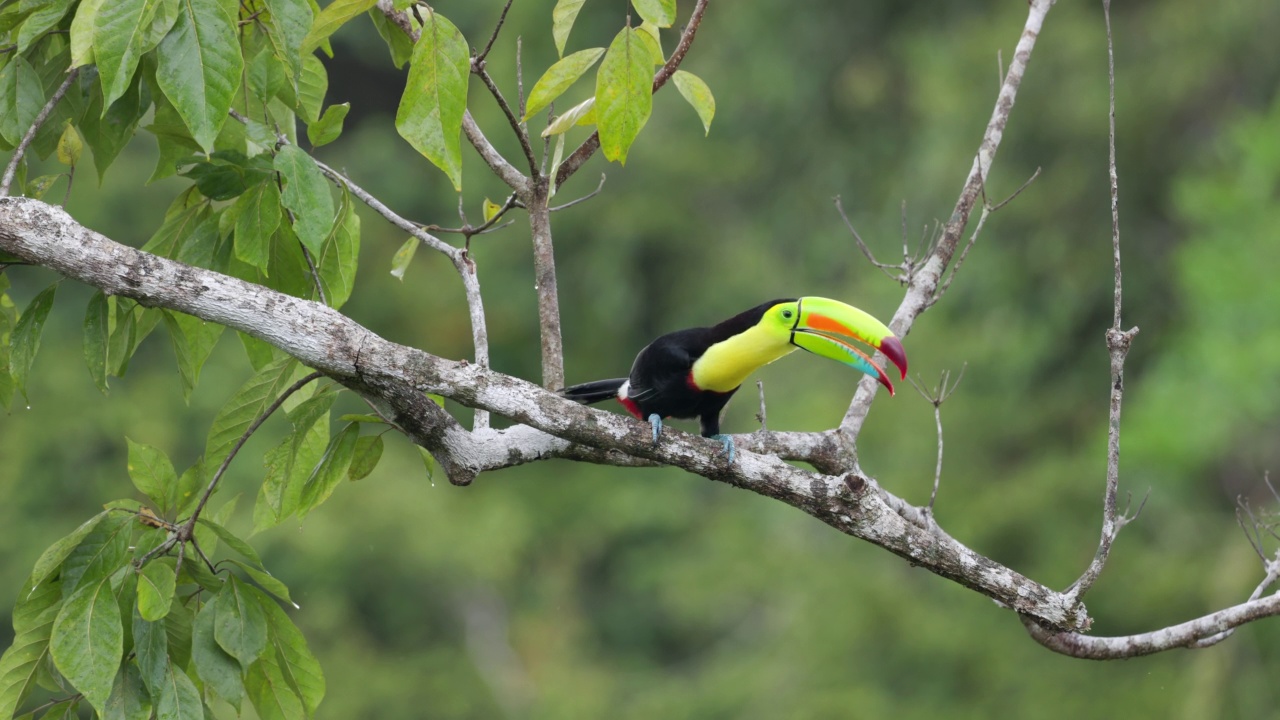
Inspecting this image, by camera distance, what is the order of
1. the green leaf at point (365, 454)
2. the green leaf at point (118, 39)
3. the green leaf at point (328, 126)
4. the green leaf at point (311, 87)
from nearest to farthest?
the green leaf at point (118, 39) → the green leaf at point (328, 126) → the green leaf at point (365, 454) → the green leaf at point (311, 87)

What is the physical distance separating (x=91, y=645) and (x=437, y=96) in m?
1.05

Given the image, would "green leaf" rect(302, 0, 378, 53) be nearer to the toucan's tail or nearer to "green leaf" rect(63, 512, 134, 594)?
"green leaf" rect(63, 512, 134, 594)

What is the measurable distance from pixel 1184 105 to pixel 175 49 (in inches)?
376

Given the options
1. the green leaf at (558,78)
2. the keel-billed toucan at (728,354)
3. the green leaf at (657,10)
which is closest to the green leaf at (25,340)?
the green leaf at (558,78)

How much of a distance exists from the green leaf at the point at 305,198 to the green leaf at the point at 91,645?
70 cm

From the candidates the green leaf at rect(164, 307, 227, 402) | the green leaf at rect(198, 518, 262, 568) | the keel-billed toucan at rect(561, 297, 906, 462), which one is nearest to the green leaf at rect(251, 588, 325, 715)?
the green leaf at rect(198, 518, 262, 568)

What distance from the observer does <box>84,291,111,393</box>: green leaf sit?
262 centimetres

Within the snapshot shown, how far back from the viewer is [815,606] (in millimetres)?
11016

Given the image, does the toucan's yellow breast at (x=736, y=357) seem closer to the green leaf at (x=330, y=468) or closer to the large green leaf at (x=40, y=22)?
the green leaf at (x=330, y=468)

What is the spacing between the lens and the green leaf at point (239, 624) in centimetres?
240

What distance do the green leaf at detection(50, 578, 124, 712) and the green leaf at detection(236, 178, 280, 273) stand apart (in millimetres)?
649

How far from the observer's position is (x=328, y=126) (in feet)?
8.64

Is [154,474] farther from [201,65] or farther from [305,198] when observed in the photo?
[201,65]

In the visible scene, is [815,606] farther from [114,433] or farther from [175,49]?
[175,49]
